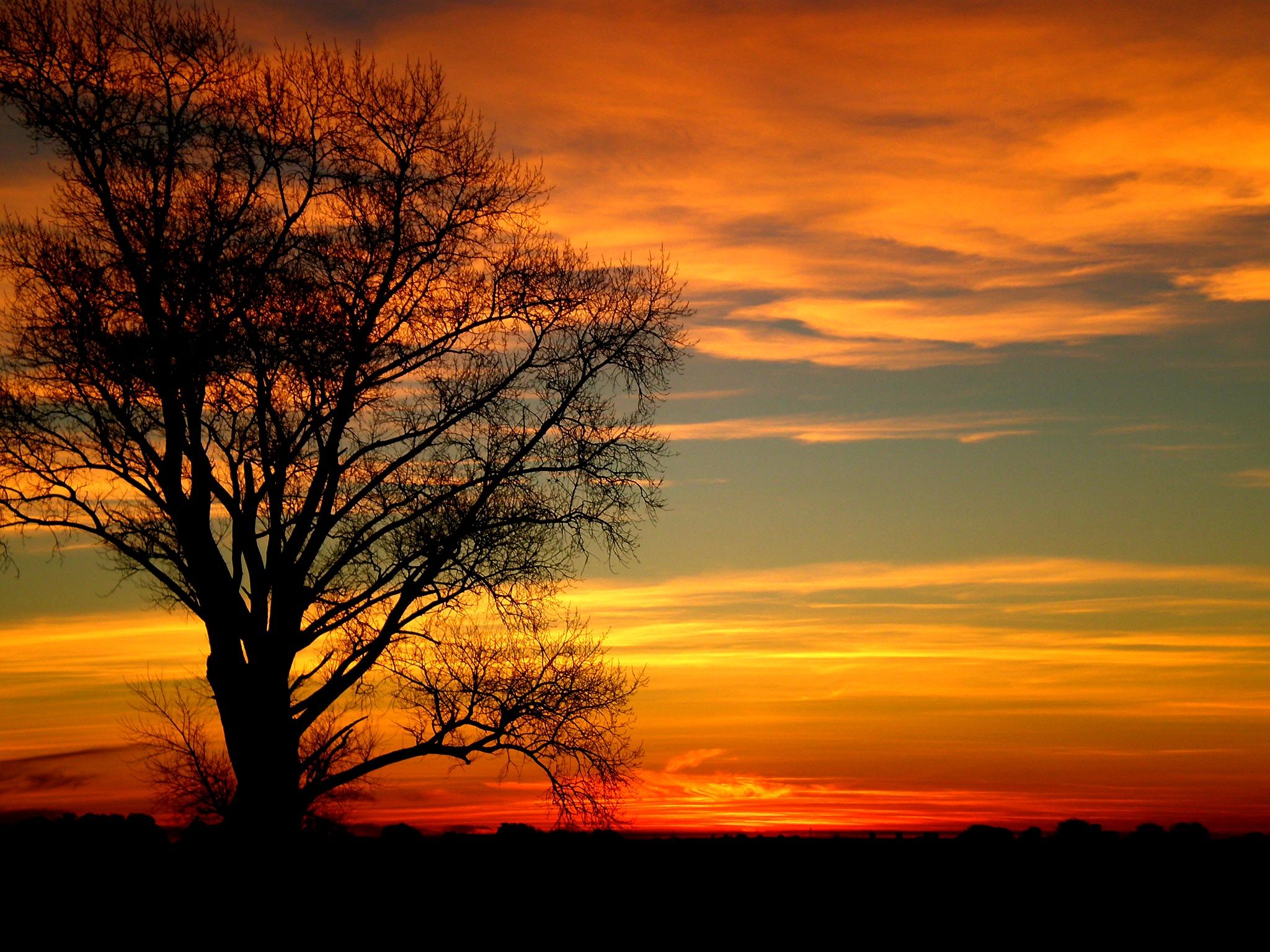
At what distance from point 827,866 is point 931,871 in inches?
40.4

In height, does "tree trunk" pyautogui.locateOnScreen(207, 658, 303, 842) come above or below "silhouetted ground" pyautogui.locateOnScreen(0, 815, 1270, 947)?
above

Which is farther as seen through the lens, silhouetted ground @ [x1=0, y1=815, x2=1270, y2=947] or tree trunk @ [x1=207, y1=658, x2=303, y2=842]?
tree trunk @ [x1=207, y1=658, x2=303, y2=842]

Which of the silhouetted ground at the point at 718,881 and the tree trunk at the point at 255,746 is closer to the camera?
the silhouetted ground at the point at 718,881

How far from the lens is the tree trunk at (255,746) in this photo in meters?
15.2

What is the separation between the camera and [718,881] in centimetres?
1095

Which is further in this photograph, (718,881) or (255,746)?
(255,746)

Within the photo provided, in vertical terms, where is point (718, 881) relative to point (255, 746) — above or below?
below

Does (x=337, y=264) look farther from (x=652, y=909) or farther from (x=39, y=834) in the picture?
(x=652, y=909)

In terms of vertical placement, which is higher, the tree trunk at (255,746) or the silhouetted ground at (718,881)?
the tree trunk at (255,746)

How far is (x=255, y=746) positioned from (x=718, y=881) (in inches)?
277

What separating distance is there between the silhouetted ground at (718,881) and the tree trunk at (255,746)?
1907mm

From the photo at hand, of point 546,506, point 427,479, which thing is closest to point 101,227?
point 427,479

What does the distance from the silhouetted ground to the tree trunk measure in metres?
1.91

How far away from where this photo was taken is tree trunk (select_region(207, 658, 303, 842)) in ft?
49.9
